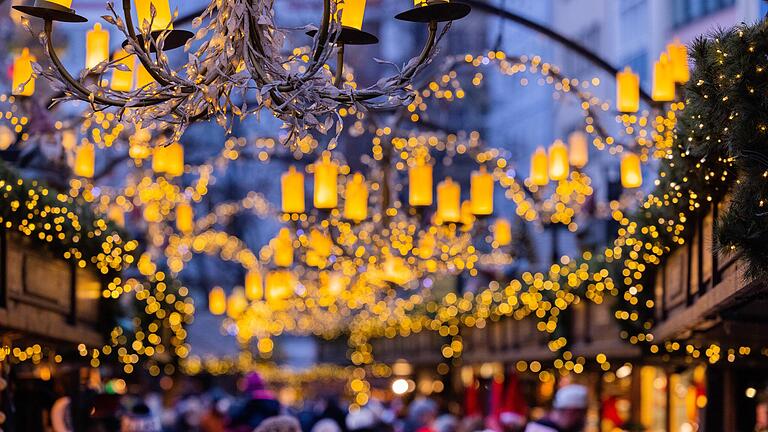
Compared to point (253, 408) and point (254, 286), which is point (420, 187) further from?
point (254, 286)

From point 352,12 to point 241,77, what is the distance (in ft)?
2.79

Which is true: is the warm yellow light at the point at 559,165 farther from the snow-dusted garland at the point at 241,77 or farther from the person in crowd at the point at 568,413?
the snow-dusted garland at the point at 241,77

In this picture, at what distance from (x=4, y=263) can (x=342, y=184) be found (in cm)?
927

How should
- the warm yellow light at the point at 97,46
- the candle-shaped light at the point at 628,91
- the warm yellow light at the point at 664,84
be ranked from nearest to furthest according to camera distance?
the warm yellow light at the point at 97,46 → the warm yellow light at the point at 664,84 → the candle-shaped light at the point at 628,91

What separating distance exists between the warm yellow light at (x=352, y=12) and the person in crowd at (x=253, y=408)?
893cm

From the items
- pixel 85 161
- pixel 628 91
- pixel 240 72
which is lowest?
pixel 240 72

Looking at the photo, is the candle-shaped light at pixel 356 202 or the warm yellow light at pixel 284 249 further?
the warm yellow light at pixel 284 249

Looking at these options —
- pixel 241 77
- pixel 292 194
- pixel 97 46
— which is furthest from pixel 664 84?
pixel 241 77

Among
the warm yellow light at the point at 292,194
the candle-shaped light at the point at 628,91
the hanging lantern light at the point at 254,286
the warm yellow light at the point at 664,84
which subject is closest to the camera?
the warm yellow light at the point at 664,84

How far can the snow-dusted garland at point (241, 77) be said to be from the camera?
8.45 m

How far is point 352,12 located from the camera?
8.98m

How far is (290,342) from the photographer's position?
71.6m

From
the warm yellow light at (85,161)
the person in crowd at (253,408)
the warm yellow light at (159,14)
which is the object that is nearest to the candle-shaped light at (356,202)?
the person in crowd at (253,408)

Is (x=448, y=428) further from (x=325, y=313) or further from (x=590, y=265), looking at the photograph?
(x=325, y=313)
